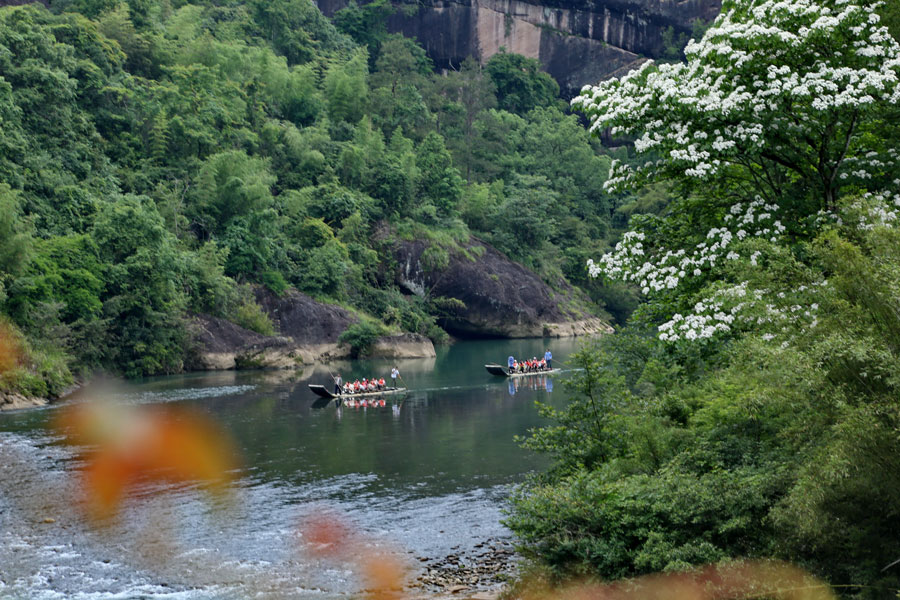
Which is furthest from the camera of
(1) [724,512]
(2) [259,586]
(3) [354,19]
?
(3) [354,19]

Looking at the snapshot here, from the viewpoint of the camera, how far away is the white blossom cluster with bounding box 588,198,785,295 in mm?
15180

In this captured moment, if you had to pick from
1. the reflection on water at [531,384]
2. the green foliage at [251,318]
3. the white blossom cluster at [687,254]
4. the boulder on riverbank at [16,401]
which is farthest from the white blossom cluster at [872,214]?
the green foliage at [251,318]

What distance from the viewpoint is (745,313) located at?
37.9 ft

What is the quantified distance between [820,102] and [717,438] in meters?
5.37

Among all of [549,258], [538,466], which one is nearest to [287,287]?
[549,258]

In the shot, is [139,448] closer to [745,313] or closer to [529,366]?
[745,313]

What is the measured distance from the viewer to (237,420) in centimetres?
3441

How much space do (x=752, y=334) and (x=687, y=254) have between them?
4.34m

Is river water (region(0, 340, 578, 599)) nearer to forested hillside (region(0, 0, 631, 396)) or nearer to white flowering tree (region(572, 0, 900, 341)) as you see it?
white flowering tree (region(572, 0, 900, 341))

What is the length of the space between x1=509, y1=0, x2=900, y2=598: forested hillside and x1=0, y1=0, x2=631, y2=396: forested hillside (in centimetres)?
3018

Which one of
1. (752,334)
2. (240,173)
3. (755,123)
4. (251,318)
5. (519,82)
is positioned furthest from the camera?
(519,82)

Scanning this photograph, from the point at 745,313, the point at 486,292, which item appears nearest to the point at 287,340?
the point at 486,292

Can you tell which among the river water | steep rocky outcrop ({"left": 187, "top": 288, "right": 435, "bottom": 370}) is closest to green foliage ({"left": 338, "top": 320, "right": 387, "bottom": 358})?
steep rocky outcrop ({"left": 187, "top": 288, "right": 435, "bottom": 370})

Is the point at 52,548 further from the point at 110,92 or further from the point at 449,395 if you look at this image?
the point at 110,92
